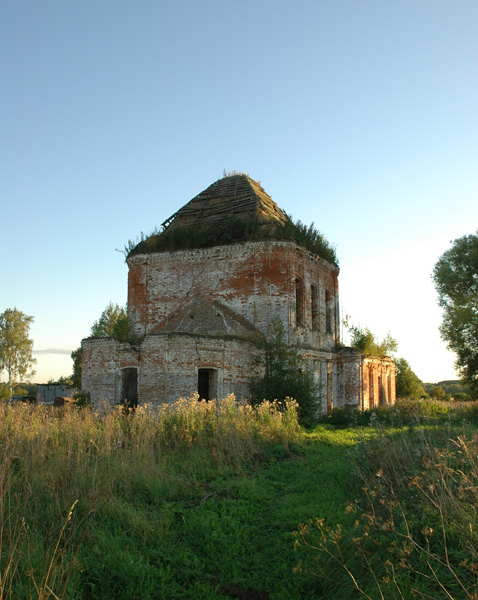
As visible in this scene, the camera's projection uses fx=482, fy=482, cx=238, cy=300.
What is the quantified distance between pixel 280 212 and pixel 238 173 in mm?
3132

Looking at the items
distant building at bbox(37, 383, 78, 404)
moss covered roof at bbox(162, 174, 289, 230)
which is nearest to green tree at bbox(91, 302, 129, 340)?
distant building at bbox(37, 383, 78, 404)

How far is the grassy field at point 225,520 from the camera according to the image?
4387mm

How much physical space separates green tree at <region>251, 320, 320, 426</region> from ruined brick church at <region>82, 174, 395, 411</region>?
50 cm

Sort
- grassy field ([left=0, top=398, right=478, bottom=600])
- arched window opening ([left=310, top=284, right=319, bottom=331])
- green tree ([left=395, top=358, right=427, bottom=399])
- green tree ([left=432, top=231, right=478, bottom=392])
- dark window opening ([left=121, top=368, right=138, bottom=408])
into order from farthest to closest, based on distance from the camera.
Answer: green tree ([left=395, top=358, right=427, bottom=399])
green tree ([left=432, top=231, right=478, bottom=392])
arched window opening ([left=310, top=284, right=319, bottom=331])
dark window opening ([left=121, top=368, right=138, bottom=408])
grassy field ([left=0, top=398, right=478, bottom=600])

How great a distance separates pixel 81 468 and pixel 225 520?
205 cm

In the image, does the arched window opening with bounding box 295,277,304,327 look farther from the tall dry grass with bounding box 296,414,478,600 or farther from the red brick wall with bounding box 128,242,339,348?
the tall dry grass with bounding box 296,414,478,600

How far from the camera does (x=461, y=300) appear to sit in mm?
29094

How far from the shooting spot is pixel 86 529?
5.13 meters

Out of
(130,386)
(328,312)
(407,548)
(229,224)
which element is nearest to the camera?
(407,548)

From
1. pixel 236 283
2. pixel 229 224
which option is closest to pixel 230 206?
pixel 229 224

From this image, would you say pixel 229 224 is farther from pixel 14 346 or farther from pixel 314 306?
pixel 14 346

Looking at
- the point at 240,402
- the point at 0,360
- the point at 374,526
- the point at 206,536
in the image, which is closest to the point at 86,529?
the point at 206,536

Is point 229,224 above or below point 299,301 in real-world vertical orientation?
above

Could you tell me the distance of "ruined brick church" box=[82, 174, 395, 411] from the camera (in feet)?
55.0
